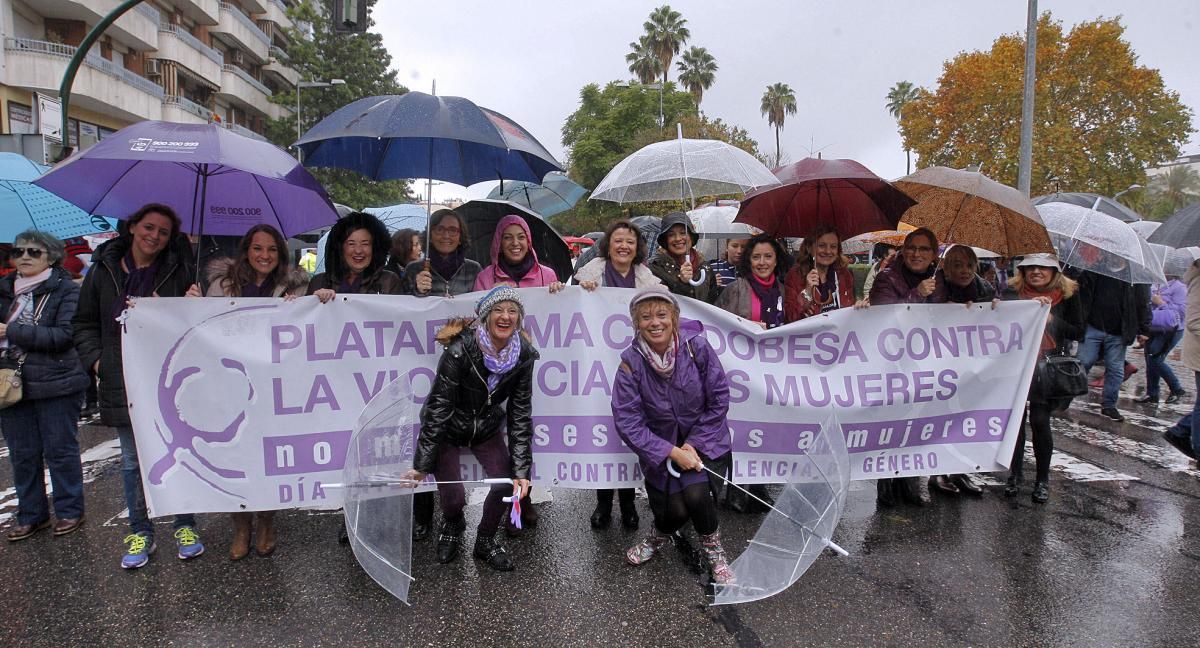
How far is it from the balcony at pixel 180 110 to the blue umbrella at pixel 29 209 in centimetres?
2295

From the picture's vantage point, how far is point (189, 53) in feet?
94.1

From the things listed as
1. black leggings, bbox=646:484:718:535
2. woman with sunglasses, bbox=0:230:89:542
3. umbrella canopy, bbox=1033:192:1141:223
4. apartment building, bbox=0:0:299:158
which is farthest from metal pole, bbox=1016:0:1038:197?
woman with sunglasses, bbox=0:230:89:542

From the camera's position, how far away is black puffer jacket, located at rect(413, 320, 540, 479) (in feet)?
12.0

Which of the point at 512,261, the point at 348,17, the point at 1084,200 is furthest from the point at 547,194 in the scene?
the point at 1084,200

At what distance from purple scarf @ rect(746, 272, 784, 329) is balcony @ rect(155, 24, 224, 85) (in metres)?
30.2

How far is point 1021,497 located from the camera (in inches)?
192

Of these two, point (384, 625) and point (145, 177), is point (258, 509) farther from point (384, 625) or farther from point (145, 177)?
point (145, 177)

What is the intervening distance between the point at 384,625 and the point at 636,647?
1.13 meters

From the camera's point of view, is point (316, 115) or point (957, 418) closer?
point (957, 418)

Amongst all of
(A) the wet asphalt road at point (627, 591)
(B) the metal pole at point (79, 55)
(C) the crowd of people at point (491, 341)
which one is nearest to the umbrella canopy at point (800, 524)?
(A) the wet asphalt road at point (627, 591)

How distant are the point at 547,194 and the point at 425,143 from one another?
3509 mm

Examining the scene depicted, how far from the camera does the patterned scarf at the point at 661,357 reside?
366 centimetres

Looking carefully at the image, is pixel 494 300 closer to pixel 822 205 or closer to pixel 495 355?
pixel 495 355

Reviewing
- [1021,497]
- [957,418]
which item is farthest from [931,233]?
[1021,497]
